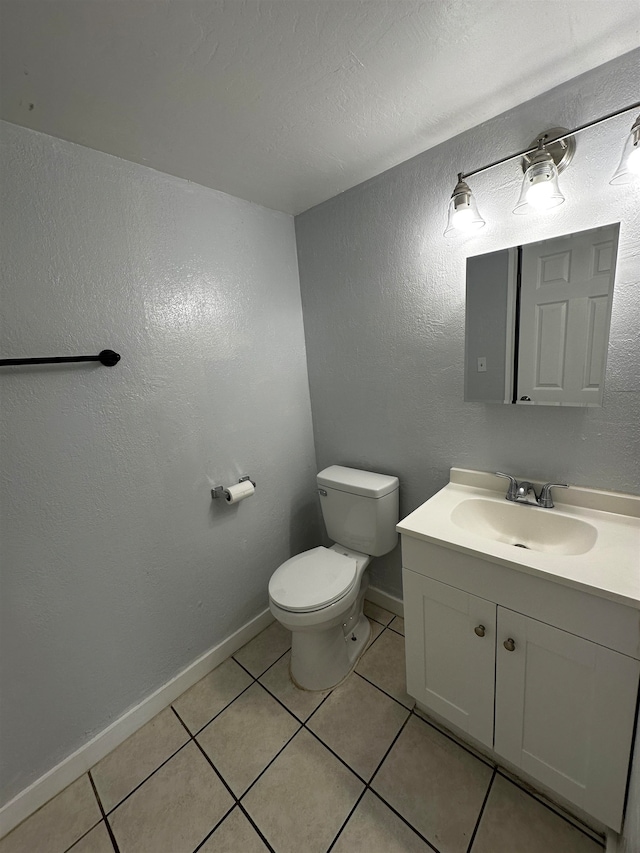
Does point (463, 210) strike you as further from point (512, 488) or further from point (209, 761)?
point (209, 761)

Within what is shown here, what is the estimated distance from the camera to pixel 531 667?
3.17 feet

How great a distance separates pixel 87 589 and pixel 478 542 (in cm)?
132

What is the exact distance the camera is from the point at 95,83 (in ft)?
2.90

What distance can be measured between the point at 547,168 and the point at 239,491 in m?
1.55

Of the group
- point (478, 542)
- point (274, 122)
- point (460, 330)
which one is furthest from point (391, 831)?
point (274, 122)

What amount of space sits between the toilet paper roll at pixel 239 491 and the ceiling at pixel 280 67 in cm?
126

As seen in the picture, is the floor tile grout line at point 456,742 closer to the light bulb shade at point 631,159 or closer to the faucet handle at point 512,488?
the faucet handle at point 512,488

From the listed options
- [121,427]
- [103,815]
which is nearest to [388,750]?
[103,815]

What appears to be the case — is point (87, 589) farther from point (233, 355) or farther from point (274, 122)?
point (274, 122)

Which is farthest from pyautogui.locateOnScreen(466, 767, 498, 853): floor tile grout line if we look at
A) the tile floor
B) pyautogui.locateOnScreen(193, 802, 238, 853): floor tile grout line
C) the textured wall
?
the textured wall

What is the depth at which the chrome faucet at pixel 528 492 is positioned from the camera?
3.91 ft

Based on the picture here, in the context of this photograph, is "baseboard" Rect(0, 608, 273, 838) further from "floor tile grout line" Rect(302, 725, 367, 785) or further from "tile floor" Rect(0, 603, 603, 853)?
"floor tile grout line" Rect(302, 725, 367, 785)

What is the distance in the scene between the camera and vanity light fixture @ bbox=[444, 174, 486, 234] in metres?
1.14

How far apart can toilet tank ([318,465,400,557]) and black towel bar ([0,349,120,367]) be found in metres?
1.02
